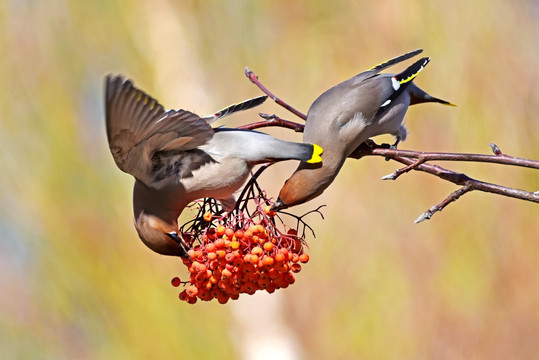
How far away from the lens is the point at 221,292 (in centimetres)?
225

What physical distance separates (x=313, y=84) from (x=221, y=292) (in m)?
3.85

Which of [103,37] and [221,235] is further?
[103,37]

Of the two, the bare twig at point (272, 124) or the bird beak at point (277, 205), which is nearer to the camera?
the bird beak at point (277, 205)

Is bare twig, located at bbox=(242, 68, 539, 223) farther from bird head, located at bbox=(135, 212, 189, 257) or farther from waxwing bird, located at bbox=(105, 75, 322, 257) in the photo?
bird head, located at bbox=(135, 212, 189, 257)

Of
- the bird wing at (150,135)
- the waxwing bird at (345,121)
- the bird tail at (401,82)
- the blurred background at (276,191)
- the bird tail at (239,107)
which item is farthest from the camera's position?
the blurred background at (276,191)

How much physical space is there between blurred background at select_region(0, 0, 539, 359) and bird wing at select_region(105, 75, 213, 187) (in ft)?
10.2

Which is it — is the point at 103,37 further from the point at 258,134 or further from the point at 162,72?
the point at 258,134

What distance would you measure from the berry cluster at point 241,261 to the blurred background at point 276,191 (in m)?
3.16

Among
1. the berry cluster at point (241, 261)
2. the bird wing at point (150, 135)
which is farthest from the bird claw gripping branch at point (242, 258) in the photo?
the bird wing at point (150, 135)

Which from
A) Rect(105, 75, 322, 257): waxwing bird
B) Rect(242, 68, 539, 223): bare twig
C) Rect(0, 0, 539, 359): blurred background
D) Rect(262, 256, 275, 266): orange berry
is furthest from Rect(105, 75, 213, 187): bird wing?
Rect(0, 0, 539, 359): blurred background

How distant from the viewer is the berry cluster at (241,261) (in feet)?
6.96

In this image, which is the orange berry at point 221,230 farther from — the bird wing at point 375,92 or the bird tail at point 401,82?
the bird tail at point 401,82

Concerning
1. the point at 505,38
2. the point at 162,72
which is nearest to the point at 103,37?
the point at 162,72

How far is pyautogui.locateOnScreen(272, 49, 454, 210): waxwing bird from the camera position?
241cm
